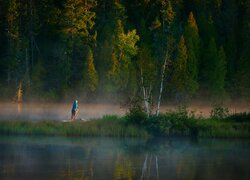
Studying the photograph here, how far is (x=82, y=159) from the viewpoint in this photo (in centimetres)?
3434

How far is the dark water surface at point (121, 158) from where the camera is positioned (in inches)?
1203

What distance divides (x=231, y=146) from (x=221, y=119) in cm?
578

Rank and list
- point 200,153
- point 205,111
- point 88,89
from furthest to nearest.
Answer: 1. point 88,89
2. point 205,111
3. point 200,153

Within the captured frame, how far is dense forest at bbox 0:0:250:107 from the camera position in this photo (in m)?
69.1

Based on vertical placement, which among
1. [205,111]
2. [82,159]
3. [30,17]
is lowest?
[82,159]

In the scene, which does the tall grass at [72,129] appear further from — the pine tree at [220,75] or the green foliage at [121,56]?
the pine tree at [220,75]

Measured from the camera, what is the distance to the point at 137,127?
42906mm

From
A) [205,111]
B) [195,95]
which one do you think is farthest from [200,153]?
[195,95]

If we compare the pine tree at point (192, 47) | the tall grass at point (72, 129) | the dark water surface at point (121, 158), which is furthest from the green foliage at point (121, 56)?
the dark water surface at point (121, 158)

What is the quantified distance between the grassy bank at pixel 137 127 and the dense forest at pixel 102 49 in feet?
68.8

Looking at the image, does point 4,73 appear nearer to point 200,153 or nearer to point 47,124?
point 47,124

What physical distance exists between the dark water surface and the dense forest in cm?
2444

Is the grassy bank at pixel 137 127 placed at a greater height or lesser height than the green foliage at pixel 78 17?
lesser

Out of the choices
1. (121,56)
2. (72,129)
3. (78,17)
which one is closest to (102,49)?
(121,56)
